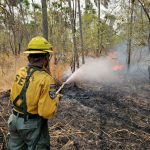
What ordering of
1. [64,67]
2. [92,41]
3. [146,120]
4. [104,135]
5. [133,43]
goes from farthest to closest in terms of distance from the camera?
[92,41], [133,43], [64,67], [146,120], [104,135]

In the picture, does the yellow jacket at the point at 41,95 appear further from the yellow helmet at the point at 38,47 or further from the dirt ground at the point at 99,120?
the dirt ground at the point at 99,120

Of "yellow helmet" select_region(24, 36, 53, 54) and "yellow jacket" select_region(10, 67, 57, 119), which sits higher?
"yellow helmet" select_region(24, 36, 53, 54)

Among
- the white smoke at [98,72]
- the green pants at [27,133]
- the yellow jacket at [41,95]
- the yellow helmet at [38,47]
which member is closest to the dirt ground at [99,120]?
the green pants at [27,133]

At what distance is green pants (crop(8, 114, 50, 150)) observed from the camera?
3906mm

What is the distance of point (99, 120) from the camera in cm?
762

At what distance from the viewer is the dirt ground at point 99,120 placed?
615 cm

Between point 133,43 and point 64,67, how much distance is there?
538cm

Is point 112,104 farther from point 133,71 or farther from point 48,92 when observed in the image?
point 133,71

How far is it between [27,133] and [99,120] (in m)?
3.86

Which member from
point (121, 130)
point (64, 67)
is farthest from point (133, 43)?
point (121, 130)

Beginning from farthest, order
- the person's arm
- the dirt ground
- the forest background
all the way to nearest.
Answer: the forest background < the dirt ground < the person's arm

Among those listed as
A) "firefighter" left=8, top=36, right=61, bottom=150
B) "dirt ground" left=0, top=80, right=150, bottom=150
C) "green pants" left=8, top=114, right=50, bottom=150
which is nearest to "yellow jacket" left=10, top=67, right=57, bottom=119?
"firefighter" left=8, top=36, right=61, bottom=150

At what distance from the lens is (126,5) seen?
18.5 meters

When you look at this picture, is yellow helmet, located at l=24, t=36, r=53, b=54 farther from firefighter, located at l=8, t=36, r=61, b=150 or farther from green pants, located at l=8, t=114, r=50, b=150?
green pants, located at l=8, t=114, r=50, b=150
